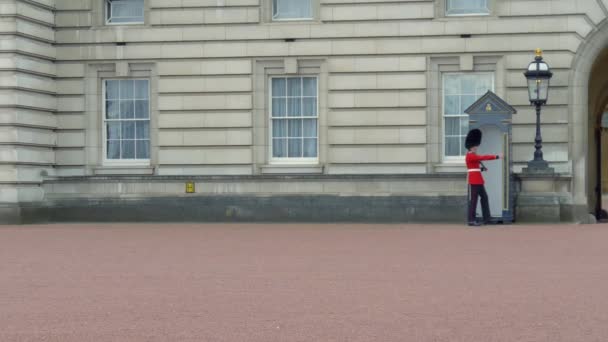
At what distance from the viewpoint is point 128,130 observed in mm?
22875

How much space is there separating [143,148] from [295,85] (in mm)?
3439

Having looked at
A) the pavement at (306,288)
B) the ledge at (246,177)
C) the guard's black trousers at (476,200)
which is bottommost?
the pavement at (306,288)

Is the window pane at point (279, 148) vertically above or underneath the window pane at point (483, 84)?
underneath

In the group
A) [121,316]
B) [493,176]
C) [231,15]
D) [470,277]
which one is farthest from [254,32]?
[121,316]

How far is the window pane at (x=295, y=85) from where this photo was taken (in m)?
22.4

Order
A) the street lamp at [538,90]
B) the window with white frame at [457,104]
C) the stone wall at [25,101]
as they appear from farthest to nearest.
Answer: the window with white frame at [457,104] → the stone wall at [25,101] → the street lamp at [538,90]

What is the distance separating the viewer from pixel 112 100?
22969mm

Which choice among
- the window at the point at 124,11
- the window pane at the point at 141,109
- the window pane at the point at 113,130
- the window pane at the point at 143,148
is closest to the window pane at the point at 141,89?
the window pane at the point at 141,109

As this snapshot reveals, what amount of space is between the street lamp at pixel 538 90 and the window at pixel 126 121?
7.82m

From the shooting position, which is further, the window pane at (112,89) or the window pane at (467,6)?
the window pane at (112,89)

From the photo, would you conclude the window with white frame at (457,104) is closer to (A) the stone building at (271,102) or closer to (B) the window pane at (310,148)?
(A) the stone building at (271,102)

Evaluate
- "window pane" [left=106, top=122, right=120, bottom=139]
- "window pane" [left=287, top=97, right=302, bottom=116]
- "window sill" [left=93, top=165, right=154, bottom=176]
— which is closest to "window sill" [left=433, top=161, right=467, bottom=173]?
"window pane" [left=287, top=97, right=302, bottom=116]

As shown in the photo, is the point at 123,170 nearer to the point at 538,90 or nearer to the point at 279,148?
the point at 279,148

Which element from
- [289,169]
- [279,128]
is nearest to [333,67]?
[279,128]
